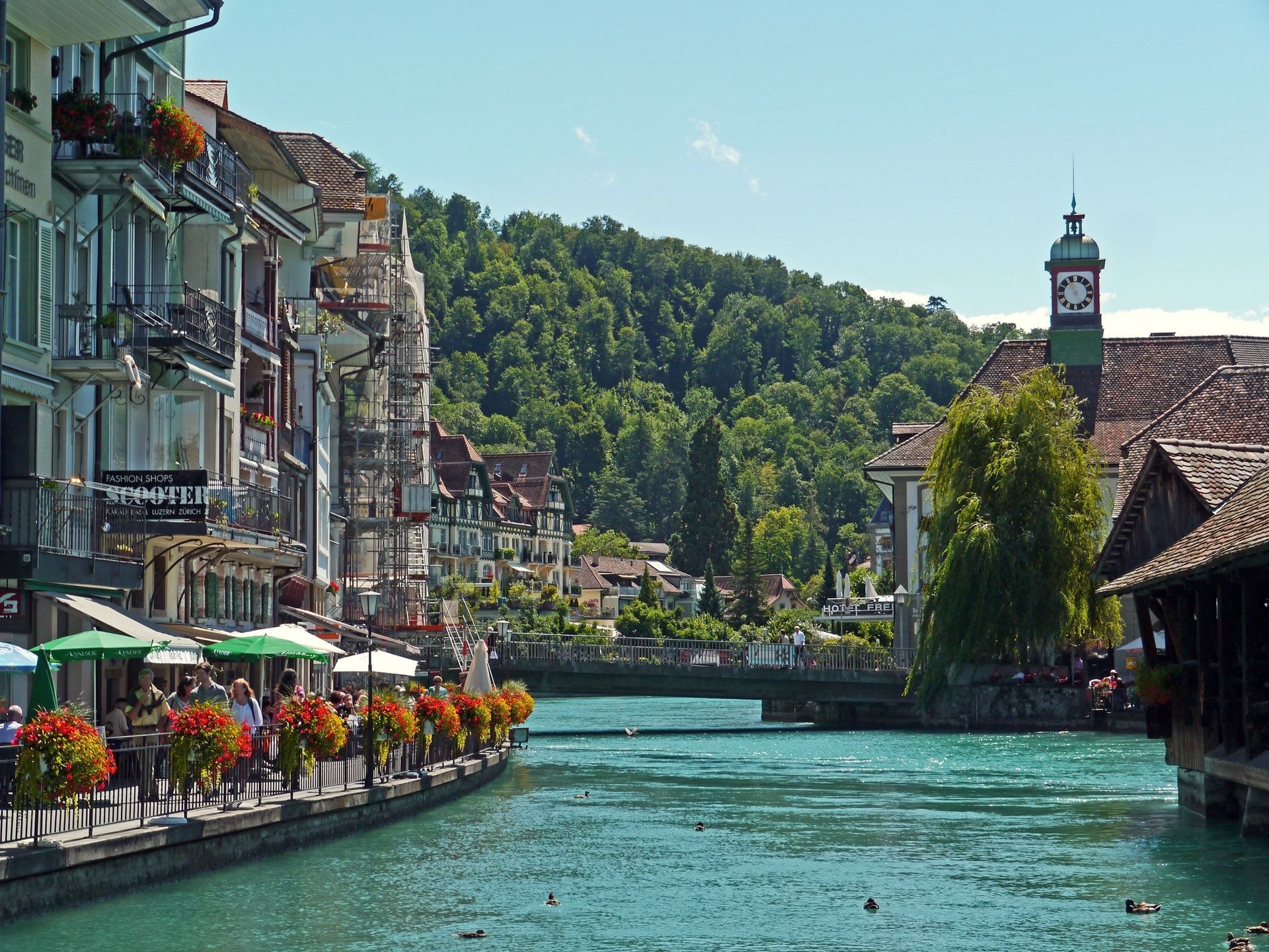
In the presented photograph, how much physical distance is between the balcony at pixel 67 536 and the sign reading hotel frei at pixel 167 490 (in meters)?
0.85

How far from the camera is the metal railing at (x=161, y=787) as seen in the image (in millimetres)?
21594

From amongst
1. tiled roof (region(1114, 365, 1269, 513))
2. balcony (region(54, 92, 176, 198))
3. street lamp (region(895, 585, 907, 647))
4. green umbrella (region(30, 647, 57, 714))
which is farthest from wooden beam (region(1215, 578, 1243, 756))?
street lamp (region(895, 585, 907, 647))

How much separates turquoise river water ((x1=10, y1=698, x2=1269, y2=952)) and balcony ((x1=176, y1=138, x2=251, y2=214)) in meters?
12.4

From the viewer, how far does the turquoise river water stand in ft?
73.2

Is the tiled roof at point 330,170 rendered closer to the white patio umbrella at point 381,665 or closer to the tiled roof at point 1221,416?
the white patio umbrella at point 381,665

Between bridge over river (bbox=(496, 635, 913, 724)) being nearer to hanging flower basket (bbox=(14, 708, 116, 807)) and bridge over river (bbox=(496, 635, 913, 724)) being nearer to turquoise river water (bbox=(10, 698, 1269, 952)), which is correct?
turquoise river water (bbox=(10, 698, 1269, 952))

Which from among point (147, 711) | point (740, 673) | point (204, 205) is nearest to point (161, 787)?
point (147, 711)

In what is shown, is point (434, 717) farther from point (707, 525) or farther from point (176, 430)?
point (707, 525)

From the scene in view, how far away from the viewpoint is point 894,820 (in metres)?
37.1

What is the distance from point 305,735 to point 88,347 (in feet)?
28.1

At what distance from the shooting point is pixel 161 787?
85.7 ft

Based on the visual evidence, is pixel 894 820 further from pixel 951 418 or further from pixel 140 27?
pixel 951 418

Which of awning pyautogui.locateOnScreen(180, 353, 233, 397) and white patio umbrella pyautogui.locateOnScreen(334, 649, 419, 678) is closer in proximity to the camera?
awning pyautogui.locateOnScreen(180, 353, 233, 397)

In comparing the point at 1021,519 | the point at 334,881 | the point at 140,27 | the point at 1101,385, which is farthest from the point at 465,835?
the point at 1101,385
